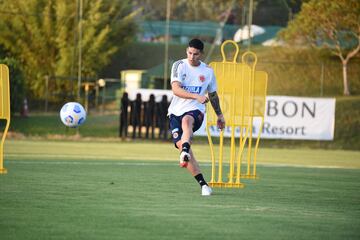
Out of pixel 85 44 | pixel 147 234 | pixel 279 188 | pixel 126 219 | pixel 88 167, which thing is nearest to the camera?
pixel 147 234

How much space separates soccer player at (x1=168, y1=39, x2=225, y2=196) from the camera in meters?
12.9

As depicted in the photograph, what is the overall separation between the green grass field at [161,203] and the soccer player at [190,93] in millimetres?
538

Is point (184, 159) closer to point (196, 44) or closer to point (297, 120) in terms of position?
point (196, 44)

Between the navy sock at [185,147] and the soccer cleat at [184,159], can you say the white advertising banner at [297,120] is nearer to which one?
the navy sock at [185,147]

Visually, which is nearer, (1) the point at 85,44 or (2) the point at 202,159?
(2) the point at 202,159

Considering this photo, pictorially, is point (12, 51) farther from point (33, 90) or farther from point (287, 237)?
point (287, 237)

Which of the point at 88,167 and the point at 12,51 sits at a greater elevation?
the point at 12,51

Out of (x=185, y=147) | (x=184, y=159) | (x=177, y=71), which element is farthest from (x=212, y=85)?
(x=184, y=159)

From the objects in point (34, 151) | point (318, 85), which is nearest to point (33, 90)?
point (318, 85)

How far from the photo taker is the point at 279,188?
1492cm

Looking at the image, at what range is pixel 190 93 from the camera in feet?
42.0

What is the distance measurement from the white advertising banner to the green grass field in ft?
36.0

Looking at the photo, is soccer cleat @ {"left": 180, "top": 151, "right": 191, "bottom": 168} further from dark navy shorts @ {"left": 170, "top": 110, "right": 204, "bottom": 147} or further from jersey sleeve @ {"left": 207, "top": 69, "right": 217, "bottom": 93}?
jersey sleeve @ {"left": 207, "top": 69, "right": 217, "bottom": 93}

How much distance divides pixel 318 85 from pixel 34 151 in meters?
19.8
